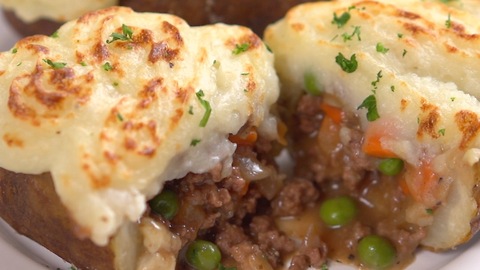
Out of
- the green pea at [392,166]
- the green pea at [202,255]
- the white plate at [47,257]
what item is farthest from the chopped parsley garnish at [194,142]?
the green pea at [392,166]

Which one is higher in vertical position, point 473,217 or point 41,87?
point 41,87

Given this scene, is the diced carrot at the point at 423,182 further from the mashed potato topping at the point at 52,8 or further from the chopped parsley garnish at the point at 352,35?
the mashed potato topping at the point at 52,8

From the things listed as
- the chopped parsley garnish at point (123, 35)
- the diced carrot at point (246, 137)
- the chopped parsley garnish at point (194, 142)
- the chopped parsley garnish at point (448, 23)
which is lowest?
the diced carrot at point (246, 137)

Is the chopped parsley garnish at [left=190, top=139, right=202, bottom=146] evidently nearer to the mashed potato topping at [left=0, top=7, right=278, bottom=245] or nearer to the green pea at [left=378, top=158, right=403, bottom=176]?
the mashed potato topping at [left=0, top=7, right=278, bottom=245]

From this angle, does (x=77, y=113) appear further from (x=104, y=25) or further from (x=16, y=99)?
(x=104, y=25)

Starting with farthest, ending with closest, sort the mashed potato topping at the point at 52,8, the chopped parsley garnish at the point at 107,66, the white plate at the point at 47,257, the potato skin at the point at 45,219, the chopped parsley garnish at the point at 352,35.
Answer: the mashed potato topping at the point at 52,8, the chopped parsley garnish at the point at 352,35, the white plate at the point at 47,257, the chopped parsley garnish at the point at 107,66, the potato skin at the point at 45,219

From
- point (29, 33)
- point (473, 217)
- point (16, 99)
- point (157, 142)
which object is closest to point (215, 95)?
point (157, 142)

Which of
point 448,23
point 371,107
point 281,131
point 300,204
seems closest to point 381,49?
point 371,107
